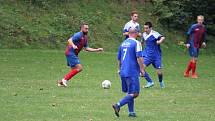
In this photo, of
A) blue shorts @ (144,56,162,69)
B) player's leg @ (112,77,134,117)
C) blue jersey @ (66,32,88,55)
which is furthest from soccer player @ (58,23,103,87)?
player's leg @ (112,77,134,117)

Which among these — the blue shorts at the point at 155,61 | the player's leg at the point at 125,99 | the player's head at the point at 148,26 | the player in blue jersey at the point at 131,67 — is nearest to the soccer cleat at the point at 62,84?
the blue shorts at the point at 155,61

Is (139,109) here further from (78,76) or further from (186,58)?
(186,58)

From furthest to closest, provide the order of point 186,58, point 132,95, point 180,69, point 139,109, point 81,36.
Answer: point 186,58 → point 180,69 → point 81,36 → point 139,109 → point 132,95

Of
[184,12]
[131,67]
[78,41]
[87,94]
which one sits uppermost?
[131,67]

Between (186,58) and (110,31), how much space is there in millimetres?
5150

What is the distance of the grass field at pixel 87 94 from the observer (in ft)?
40.3

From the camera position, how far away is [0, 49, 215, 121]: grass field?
40.3 ft

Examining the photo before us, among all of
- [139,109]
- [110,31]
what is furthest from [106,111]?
[110,31]

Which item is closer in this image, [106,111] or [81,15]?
[106,111]

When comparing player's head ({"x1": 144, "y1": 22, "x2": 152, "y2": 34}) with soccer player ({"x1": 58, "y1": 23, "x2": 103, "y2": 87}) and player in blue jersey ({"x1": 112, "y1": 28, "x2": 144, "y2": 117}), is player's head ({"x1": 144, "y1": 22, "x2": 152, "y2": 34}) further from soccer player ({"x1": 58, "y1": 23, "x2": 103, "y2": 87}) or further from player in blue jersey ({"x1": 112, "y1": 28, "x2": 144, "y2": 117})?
player in blue jersey ({"x1": 112, "y1": 28, "x2": 144, "y2": 117})

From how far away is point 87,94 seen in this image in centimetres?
1565

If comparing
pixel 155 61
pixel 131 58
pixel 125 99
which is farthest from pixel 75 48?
pixel 125 99

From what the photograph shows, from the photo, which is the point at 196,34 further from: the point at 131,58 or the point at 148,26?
the point at 131,58

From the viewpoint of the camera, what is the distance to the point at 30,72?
21219mm
